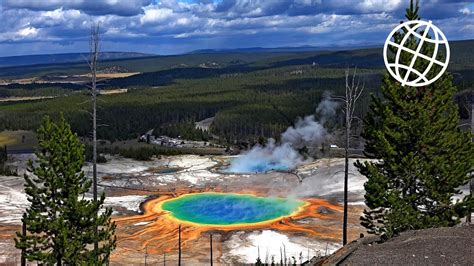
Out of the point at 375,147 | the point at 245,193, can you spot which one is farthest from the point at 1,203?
the point at 375,147

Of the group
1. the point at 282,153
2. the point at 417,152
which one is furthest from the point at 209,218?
the point at 282,153

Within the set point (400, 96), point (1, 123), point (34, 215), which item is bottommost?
point (1, 123)

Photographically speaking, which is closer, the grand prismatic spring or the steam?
the grand prismatic spring

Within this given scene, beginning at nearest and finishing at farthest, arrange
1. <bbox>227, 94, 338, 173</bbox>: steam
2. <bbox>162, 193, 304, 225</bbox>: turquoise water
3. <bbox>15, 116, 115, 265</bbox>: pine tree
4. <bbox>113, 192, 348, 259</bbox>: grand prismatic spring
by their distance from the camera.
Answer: <bbox>15, 116, 115, 265</bbox>: pine tree
<bbox>113, 192, 348, 259</bbox>: grand prismatic spring
<bbox>162, 193, 304, 225</bbox>: turquoise water
<bbox>227, 94, 338, 173</bbox>: steam

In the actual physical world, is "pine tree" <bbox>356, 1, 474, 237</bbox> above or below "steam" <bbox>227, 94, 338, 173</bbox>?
above

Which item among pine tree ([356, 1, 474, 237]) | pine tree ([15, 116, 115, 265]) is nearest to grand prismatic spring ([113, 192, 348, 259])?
pine tree ([15, 116, 115, 265])

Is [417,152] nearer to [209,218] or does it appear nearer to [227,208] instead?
[209,218]

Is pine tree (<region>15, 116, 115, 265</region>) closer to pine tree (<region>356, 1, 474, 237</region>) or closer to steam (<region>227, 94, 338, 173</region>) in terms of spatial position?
pine tree (<region>356, 1, 474, 237</region>)

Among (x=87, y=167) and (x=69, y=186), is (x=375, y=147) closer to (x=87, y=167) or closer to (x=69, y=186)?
(x=69, y=186)
